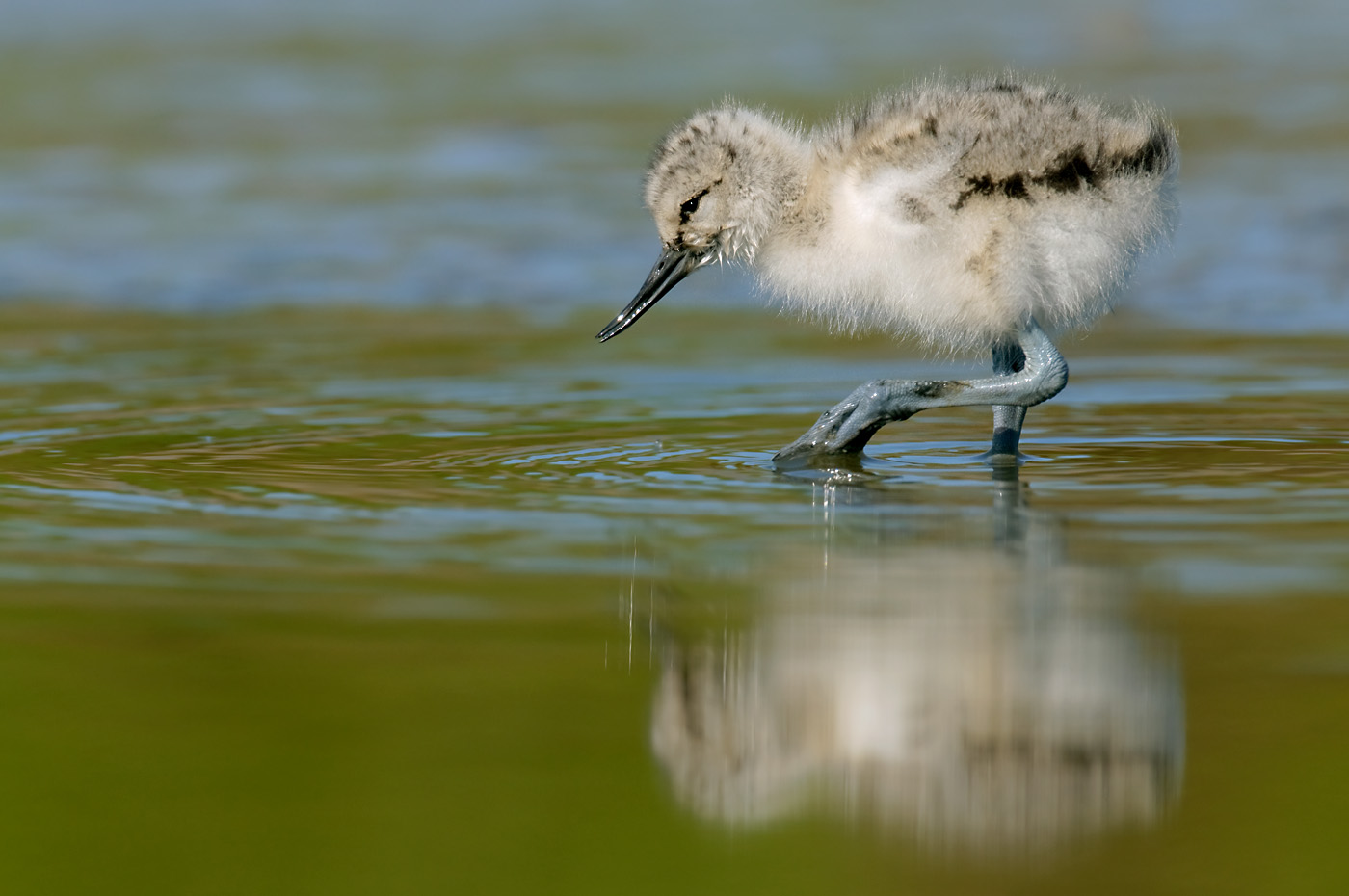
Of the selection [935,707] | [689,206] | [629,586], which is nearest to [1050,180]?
[689,206]

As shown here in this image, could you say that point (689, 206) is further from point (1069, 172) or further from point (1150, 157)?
point (1150, 157)

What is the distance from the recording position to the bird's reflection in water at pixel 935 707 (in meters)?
3.13

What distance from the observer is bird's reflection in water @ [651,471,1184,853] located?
10.3 ft

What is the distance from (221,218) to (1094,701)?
8618 mm

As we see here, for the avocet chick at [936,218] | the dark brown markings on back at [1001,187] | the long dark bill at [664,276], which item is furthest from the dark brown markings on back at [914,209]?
the long dark bill at [664,276]

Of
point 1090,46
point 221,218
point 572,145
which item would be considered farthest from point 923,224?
point 1090,46

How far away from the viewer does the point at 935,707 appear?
3.44m

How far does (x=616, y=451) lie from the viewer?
5.88 m

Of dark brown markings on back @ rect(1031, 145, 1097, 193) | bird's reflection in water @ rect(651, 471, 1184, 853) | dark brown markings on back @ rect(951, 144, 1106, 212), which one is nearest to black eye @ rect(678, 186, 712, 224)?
dark brown markings on back @ rect(951, 144, 1106, 212)

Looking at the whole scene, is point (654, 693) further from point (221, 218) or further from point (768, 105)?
point (768, 105)

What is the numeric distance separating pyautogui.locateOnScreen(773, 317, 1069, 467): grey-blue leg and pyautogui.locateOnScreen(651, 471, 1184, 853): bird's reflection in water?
1342 mm

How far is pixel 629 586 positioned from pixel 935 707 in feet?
3.46

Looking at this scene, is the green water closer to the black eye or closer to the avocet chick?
the avocet chick

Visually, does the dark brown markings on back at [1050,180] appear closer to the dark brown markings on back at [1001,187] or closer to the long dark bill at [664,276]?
the dark brown markings on back at [1001,187]
